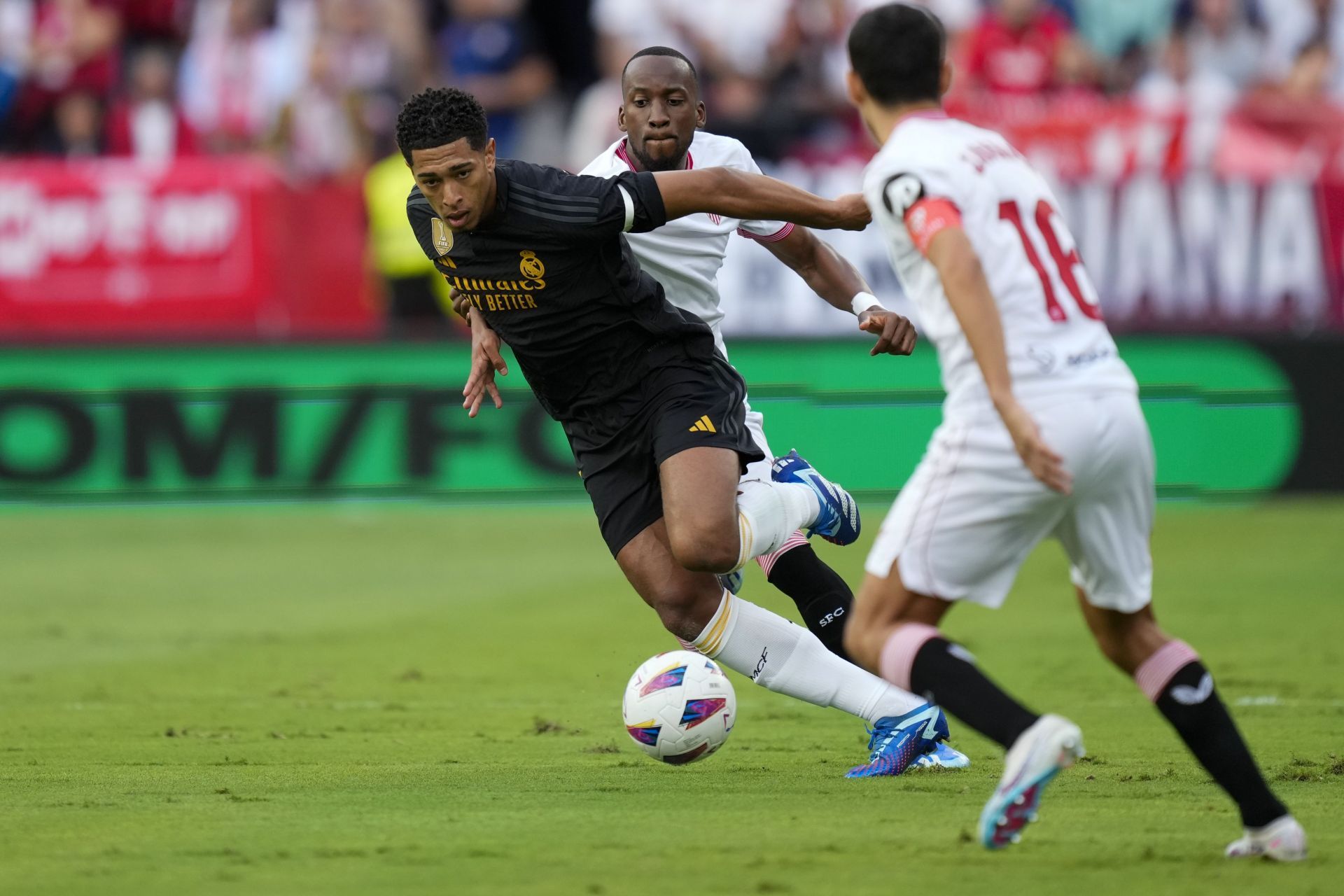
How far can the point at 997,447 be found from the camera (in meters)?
4.59

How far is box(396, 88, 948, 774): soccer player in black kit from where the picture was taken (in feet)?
19.2

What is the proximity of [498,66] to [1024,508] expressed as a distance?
13023 millimetres

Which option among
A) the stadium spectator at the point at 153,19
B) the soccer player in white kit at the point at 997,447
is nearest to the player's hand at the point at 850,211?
the soccer player in white kit at the point at 997,447

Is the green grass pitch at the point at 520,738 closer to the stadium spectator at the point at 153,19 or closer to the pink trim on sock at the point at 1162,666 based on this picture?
the pink trim on sock at the point at 1162,666

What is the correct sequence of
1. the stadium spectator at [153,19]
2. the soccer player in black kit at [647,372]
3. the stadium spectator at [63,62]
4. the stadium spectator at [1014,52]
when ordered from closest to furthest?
the soccer player in black kit at [647,372], the stadium spectator at [1014,52], the stadium spectator at [63,62], the stadium spectator at [153,19]

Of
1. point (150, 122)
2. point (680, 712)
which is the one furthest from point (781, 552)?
point (150, 122)

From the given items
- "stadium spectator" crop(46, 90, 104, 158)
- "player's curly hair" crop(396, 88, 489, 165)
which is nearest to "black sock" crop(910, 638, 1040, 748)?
"player's curly hair" crop(396, 88, 489, 165)

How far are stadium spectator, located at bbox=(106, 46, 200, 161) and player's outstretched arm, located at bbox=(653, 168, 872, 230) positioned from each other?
11.7 m

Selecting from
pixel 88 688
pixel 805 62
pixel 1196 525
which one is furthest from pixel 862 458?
pixel 88 688

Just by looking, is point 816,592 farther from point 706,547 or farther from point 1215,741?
point 1215,741

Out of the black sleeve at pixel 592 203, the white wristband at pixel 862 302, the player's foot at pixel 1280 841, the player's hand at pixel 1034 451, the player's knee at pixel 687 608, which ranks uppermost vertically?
the black sleeve at pixel 592 203

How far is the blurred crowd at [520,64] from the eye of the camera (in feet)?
51.0

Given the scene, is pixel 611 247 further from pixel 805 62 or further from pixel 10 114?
pixel 10 114

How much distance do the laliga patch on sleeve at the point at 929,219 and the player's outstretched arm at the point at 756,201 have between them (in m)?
1.10
